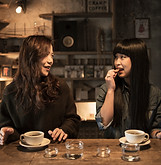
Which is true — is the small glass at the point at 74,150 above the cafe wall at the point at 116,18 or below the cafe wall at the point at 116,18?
below

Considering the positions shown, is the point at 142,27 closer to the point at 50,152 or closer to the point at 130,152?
the point at 130,152

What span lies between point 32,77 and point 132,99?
2.66 feet

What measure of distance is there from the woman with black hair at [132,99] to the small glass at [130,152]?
50cm

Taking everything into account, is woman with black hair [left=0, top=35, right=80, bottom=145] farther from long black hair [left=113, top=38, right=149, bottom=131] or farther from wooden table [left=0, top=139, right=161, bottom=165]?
long black hair [left=113, top=38, right=149, bottom=131]

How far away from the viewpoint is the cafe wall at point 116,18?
13.7 feet

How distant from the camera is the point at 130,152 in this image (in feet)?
4.14

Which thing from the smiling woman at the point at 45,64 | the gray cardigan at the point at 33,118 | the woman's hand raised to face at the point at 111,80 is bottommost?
the gray cardigan at the point at 33,118

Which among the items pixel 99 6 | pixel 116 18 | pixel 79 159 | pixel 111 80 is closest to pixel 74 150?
pixel 79 159

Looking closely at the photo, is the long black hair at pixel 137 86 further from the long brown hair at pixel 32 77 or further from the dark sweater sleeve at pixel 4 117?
the dark sweater sleeve at pixel 4 117

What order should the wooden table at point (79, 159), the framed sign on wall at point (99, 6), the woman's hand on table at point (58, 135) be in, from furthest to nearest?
the framed sign on wall at point (99, 6), the woman's hand on table at point (58, 135), the wooden table at point (79, 159)

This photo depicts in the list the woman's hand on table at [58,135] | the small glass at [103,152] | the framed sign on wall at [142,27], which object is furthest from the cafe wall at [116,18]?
the small glass at [103,152]

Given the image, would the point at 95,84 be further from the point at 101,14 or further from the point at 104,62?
the point at 101,14

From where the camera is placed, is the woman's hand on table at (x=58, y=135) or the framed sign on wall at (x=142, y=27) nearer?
the woman's hand on table at (x=58, y=135)

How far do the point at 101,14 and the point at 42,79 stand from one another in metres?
2.44
